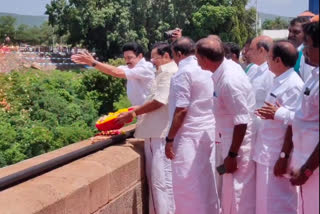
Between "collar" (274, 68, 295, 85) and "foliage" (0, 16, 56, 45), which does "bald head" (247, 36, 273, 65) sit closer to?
"collar" (274, 68, 295, 85)

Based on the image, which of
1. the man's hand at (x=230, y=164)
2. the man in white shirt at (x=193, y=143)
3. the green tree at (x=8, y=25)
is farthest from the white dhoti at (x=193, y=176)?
the green tree at (x=8, y=25)

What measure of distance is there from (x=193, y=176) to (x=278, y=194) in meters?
0.74

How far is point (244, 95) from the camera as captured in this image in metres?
3.92

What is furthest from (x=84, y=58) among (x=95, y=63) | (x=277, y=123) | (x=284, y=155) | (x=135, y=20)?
(x=135, y=20)

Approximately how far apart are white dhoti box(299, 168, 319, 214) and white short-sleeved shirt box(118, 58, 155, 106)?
2.01 m

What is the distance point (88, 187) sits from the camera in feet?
11.7

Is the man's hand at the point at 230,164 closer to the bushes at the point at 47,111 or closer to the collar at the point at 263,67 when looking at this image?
the collar at the point at 263,67

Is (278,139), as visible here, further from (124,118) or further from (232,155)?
(124,118)

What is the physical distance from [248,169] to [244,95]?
0.55m

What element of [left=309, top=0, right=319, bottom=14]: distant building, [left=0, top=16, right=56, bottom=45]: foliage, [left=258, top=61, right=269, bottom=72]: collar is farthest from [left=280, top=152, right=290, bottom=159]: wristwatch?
[left=0, top=16, right=56, bottom=45]: foliage

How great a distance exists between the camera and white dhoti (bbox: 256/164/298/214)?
375cm

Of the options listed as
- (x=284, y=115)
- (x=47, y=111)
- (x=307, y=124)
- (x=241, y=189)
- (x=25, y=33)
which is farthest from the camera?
(x=25, y=33)

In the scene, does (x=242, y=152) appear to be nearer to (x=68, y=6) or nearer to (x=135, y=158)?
(x=135, y=158)

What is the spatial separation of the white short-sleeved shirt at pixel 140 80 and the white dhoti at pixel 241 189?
1.07 metres
